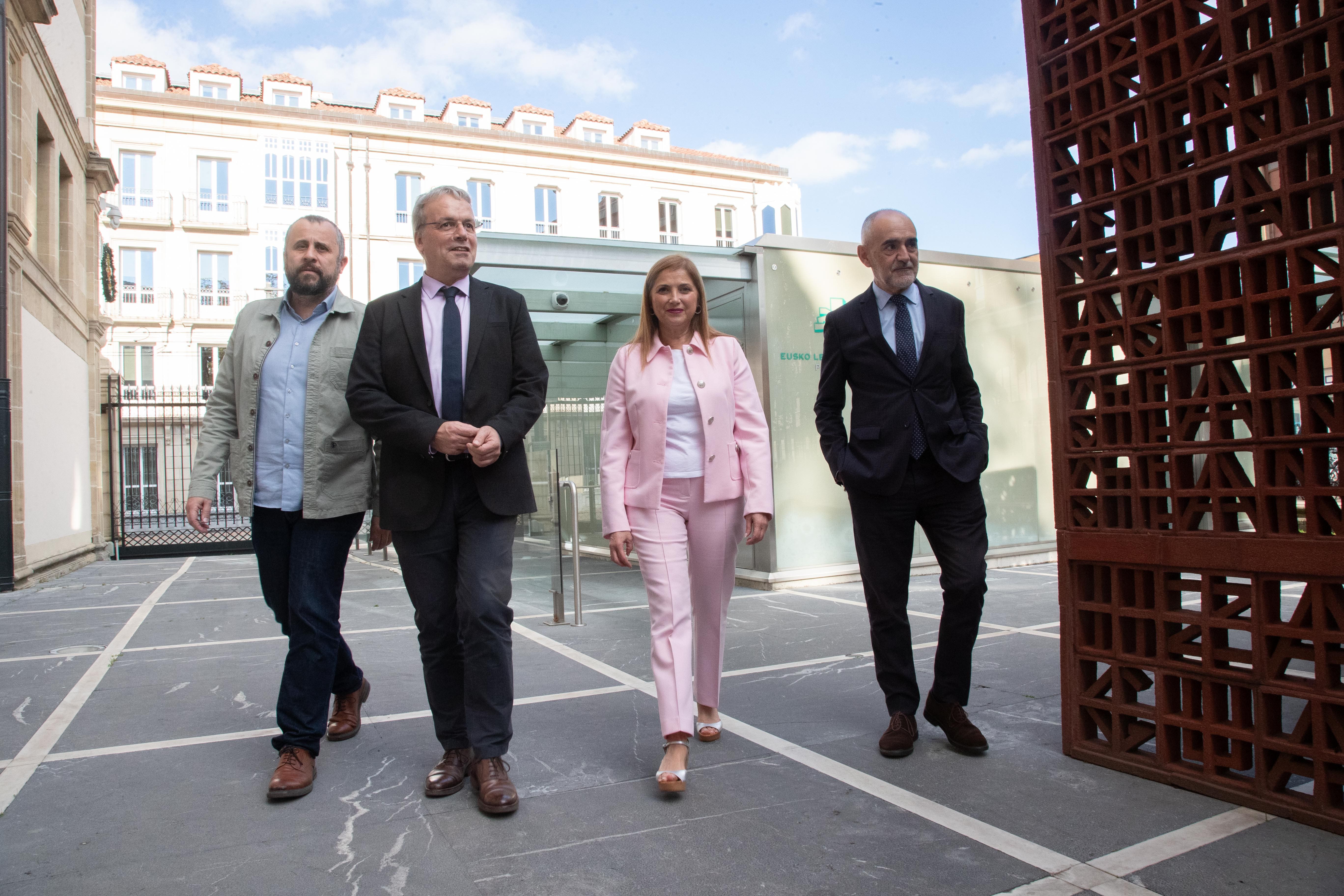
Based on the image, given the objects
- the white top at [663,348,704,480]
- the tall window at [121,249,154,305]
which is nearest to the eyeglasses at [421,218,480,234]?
the white top at [663,348,704,480]

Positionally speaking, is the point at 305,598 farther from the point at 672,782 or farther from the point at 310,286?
the point at 672,782

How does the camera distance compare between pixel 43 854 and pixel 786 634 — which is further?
pixel 786 634

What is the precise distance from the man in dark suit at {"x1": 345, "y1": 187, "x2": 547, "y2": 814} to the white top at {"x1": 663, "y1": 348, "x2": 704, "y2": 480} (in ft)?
1.56

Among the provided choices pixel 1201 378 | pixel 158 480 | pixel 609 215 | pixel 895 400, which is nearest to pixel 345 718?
pixel 895 400

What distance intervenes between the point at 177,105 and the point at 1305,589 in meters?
35.2

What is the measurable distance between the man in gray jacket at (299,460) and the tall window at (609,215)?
3309 cm

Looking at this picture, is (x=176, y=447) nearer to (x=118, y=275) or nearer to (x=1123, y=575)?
(x=118, y=275)

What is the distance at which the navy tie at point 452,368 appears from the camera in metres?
3.14

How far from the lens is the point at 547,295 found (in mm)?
9094

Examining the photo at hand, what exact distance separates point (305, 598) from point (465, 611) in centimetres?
63

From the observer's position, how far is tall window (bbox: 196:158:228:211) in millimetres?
31234

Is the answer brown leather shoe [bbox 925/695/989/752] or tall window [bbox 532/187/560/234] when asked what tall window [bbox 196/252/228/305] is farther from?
brown leather shoe [bbox 925/695/989/752]

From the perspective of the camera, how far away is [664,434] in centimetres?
327

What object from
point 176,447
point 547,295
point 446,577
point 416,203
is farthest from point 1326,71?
point 176,447
